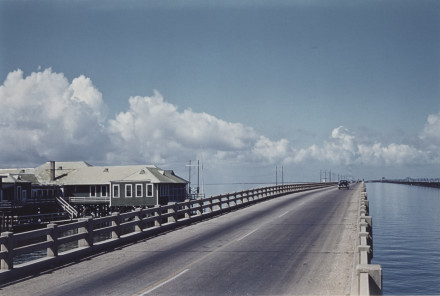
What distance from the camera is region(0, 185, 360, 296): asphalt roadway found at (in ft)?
35.3

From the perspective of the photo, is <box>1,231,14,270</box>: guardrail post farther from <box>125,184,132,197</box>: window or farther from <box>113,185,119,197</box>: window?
<box>113,185,119,197</box>: window

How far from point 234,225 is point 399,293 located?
954cm

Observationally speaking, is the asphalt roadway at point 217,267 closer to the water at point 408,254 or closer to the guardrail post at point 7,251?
the guardrail post at point 7,251

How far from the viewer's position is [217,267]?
1316 centimetres

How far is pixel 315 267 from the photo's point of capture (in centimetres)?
1298

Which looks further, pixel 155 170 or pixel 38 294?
pixel 155 170

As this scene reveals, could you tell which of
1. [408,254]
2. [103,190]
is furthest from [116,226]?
[103,190]

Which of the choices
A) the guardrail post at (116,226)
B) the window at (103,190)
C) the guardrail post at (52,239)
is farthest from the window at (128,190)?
the guardrail post at (52,239)

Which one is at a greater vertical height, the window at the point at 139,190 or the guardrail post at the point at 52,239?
the guardrail post at the point at 52,239

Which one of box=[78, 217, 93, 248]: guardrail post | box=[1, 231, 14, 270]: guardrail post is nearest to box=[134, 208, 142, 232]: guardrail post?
box=[78, 217, 93, 248]: guardrail post

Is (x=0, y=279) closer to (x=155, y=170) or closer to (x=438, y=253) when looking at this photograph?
(x=438, y=253)

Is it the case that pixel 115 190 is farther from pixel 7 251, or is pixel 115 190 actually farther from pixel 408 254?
pixel 7 251

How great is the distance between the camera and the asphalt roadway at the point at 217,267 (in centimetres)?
1076

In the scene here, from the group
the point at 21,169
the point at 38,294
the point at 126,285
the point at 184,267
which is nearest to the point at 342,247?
the point at 184,267
